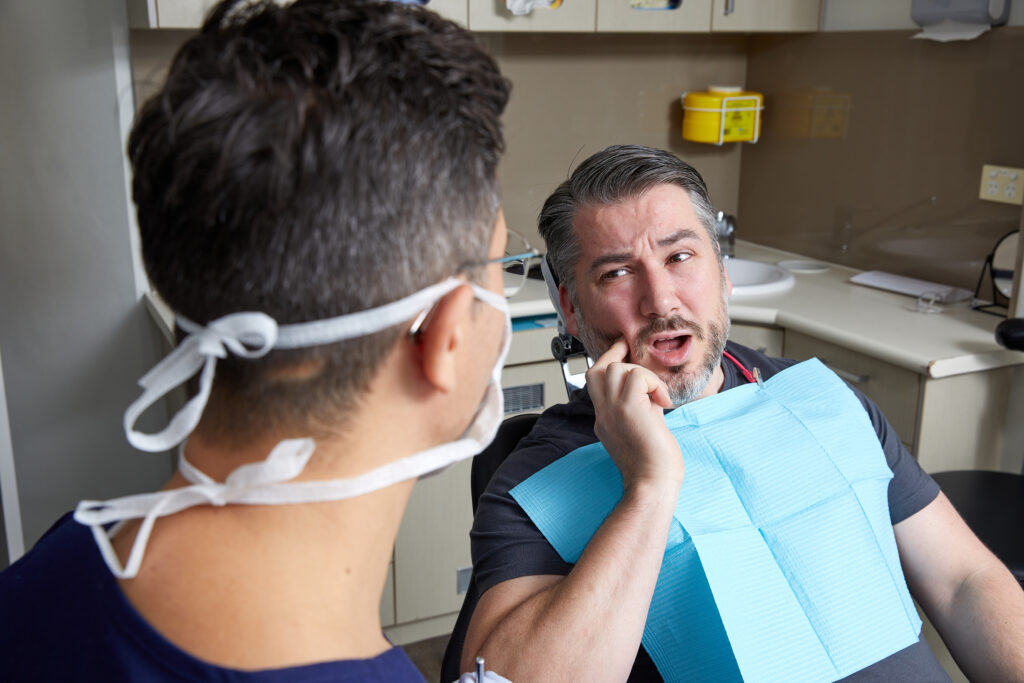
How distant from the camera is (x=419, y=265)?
0.79m

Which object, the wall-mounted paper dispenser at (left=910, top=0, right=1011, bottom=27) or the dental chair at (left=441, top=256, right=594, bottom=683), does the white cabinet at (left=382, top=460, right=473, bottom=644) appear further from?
the wall-mounted paper dispenser at (left=910, top=0, right=1011, bottom=27)

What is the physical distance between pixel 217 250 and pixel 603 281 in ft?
3.05

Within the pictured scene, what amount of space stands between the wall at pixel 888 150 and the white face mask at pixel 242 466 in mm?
2479

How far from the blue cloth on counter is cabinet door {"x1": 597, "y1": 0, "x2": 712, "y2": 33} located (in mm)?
1778

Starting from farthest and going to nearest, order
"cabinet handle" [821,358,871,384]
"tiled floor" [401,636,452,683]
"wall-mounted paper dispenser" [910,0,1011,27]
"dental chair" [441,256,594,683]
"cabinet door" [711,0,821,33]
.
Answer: "cabinet door" [711,0,821,33], "tiled floor" [401,636,452,683], "wall-mounted paper dispenser" [910,0,1011,27], "cabinet handle" [821,358,871,384], "dental chair" [441,256,594,683]

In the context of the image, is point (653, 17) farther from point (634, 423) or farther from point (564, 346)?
point (634, 423)

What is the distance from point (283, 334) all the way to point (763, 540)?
887 mm

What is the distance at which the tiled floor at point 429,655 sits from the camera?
107 inches

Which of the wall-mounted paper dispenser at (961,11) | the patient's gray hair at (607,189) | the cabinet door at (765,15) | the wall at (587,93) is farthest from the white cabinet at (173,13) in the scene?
the wall-mounted paper dispenser at (961,11)

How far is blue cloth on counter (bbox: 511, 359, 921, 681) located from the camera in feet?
4.25

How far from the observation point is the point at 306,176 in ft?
2.35

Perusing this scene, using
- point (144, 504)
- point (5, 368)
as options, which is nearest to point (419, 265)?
point (144, 504)

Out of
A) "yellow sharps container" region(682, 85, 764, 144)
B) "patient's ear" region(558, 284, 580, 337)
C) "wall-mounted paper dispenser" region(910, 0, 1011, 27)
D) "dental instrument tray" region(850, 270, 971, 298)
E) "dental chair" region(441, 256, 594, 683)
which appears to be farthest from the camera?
"yellow sharps container" region(682, 85, 764, 144)

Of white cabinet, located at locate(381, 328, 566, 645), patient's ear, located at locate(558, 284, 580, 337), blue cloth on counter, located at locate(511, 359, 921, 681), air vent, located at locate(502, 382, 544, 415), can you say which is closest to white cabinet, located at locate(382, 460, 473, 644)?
white cabinet, located at locate(381, 328, 566, 645)
